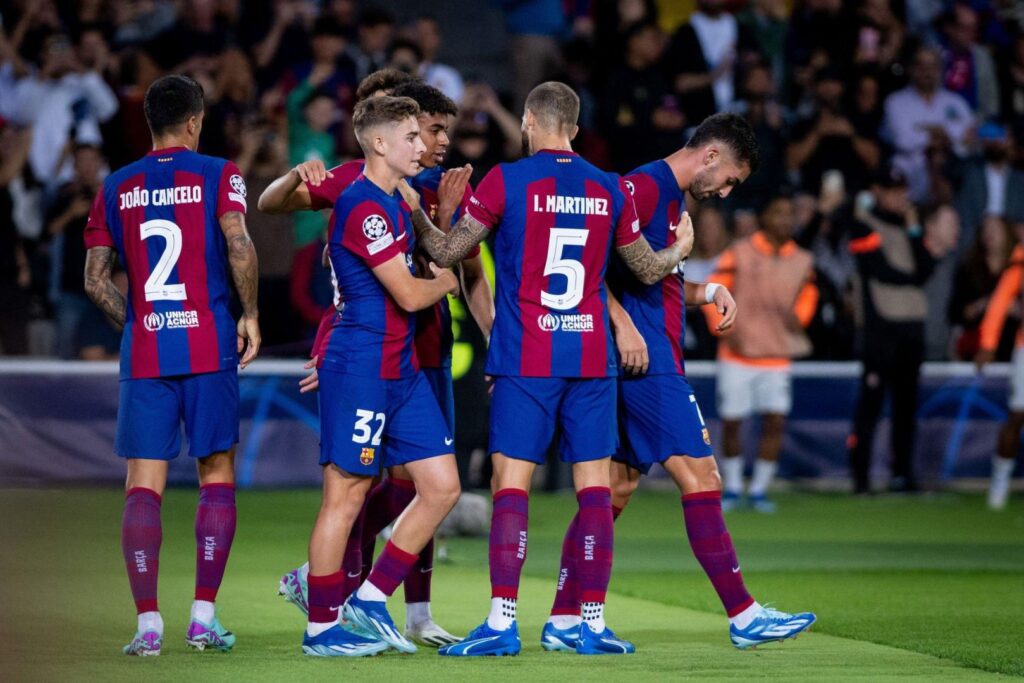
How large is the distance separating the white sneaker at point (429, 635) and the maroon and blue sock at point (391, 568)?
45 cm

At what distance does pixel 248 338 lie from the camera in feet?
23.8

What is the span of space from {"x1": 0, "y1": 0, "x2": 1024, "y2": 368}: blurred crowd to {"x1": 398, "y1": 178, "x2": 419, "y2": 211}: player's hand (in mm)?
6359

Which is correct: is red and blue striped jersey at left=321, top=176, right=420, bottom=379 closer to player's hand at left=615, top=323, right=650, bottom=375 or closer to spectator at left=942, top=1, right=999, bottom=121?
player's hand at left=615, top=323, right=650, bottom=375

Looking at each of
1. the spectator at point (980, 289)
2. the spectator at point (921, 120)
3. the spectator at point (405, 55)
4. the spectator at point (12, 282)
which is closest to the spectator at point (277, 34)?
the spectator at point (405, 55)

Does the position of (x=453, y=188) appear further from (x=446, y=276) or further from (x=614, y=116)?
(x=614, y=116)

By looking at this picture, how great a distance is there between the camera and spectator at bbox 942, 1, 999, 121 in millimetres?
19656

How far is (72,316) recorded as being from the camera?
15312mm

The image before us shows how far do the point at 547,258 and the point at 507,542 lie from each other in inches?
47.2

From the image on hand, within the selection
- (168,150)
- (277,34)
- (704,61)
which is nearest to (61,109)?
(277,34)

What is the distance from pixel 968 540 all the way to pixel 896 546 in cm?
81

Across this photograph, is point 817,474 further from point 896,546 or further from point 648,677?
point 648,677

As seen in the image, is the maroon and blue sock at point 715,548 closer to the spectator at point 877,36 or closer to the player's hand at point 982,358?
the player's hand at point 982,358

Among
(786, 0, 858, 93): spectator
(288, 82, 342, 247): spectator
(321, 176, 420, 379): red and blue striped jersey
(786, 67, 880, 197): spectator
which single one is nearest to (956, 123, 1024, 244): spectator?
(786, 67, 880, 197): spectator

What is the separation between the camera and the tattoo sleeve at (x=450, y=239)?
708 centimetres
